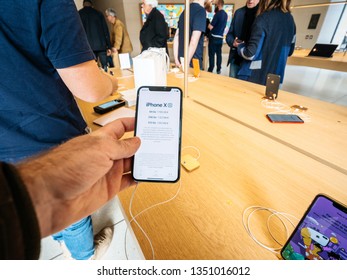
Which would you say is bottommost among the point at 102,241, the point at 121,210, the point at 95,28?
the point at 102,241

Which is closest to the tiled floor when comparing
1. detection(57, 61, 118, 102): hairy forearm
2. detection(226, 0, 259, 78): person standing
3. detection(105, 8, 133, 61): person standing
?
detection(57, 61, 118, 102): hairy forearm

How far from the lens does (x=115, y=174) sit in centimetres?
47

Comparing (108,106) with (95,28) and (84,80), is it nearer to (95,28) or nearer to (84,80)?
(84,80)

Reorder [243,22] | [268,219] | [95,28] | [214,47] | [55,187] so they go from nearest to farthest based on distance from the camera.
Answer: [55,187]
[268,219]
[243,22]
[95,28]
[214,47]

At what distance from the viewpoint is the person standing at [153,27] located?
228 centimetres

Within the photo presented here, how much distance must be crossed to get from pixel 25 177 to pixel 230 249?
406 mm

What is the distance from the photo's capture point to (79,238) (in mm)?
839

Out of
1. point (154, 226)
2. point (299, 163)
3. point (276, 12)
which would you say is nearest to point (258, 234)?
point (154, 226)

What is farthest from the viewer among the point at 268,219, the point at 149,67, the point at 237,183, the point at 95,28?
the point at 95,28

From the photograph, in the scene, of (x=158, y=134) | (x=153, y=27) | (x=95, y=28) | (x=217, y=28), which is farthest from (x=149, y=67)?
(x=217, y=28)

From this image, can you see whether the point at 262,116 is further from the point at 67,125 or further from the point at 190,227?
the point at 67,125

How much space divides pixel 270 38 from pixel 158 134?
1429 millimetres

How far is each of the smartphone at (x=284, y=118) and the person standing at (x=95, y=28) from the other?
3078 millimetres

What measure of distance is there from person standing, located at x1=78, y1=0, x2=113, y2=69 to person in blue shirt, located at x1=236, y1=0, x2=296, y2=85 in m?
2.41
